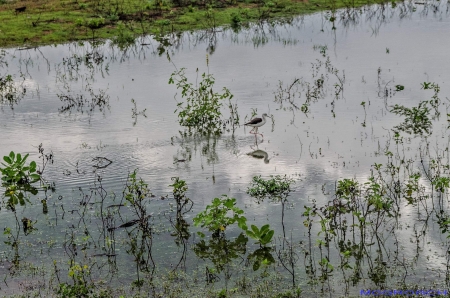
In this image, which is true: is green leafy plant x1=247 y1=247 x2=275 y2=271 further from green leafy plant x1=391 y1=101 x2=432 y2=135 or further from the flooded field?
green leafy plant x1=391 y1=101 x2=432 y2=135

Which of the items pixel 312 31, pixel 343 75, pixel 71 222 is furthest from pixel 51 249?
pixel 312 31

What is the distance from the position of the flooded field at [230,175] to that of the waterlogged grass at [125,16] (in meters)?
3.49

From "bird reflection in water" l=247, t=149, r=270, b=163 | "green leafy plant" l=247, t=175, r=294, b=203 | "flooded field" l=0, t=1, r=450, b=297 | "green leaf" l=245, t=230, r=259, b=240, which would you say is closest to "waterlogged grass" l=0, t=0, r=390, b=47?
"flooded field" l=0, t=1, r=450, b=297

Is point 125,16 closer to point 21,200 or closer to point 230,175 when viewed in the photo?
point 230,175

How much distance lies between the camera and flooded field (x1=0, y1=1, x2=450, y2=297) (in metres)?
7.47

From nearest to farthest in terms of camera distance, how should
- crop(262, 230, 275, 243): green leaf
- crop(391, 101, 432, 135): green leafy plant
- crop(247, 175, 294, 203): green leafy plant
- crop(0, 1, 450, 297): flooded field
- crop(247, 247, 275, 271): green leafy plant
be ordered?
1. crop(0, 1, 450, 297): flooded field
2. crop(247, 247, 275, 271): green leafy plant
3. crop(262, 230, 275, 243): green leaf
4. crop(247, 175, 294, 203): green leafy plant
5. crop(391, 101, 432, 135): green leafy plant

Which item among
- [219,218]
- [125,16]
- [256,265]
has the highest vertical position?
[125,16]

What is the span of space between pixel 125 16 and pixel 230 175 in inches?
678

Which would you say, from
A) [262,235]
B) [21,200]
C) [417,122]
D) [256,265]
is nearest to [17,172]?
[21,200]

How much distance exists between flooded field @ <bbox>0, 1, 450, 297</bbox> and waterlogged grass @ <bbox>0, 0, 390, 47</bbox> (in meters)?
3.49

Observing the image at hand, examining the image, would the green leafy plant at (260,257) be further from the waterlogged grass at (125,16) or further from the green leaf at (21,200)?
the waterlogged grass at (125,16)

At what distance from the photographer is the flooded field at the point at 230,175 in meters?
7.47

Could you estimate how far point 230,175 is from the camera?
1066 centimetres

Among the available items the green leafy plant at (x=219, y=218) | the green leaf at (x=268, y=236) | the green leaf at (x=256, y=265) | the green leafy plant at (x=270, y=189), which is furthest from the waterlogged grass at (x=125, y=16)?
the green leaf at (x=256, y=265)
